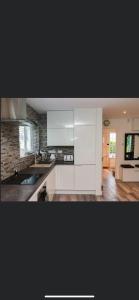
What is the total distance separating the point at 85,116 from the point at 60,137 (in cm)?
67

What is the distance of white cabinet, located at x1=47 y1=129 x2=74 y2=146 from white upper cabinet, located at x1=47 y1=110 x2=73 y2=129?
8 cm

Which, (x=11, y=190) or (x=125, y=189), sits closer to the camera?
(x=11, y=190)

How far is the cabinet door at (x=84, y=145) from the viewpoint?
341 centimetres

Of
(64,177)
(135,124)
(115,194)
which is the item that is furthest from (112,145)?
(64,177)

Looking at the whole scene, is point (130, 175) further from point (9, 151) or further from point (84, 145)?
point (9, 151)

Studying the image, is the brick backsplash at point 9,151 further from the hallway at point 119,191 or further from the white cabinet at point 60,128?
the hallway at point 119,191

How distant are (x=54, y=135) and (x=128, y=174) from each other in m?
2.37

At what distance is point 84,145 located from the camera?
3.44 metres

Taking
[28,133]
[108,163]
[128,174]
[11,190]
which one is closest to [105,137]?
[108,163]

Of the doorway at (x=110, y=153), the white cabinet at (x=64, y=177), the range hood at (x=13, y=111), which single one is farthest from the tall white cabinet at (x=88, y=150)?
the doorway at (x=110, y=153)

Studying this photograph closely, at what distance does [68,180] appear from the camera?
3492 mm

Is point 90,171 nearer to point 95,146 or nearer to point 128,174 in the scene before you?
point 95,146

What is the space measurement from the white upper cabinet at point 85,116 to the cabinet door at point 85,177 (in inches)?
34.6

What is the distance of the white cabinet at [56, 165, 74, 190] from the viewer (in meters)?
3.46
